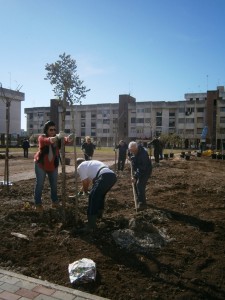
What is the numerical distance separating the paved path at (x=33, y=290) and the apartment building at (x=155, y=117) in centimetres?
7084

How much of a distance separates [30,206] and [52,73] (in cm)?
283

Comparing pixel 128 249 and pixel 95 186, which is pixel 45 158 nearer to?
pixel 95 186

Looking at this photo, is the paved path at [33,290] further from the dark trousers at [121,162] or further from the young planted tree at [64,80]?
the dark trousers at [121,162]

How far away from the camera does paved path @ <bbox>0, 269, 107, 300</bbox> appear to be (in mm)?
3311

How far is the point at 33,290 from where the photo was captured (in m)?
3.45

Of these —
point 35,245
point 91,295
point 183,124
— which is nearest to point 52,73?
point 35,245

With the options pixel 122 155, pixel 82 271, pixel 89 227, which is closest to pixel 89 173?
pixel 89 227

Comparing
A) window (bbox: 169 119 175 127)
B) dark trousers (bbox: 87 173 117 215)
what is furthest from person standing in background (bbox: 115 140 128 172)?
window (bbox: 169 119 175 127)

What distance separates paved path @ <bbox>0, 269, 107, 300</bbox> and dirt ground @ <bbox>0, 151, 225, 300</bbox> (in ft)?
0.49

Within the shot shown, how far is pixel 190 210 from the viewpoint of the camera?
6961mm

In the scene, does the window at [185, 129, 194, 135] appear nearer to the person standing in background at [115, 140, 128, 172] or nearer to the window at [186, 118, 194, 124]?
the window at [186, 118, 194, 124]

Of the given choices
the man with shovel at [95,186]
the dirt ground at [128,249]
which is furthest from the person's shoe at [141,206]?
the man with shovel at [95,186]

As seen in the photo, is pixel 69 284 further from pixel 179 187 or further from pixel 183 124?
pixel 183 124

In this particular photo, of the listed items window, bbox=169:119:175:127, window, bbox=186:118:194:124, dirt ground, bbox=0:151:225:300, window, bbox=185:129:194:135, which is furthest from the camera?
window, bbox=169:119:175:127
